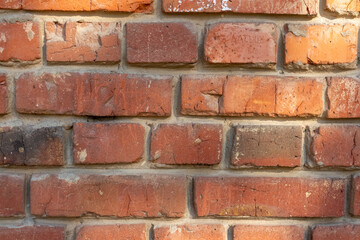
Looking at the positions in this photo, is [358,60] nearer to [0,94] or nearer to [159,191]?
[159,191]

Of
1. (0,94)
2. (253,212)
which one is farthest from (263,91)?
(0,94)

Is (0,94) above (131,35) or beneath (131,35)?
beneath

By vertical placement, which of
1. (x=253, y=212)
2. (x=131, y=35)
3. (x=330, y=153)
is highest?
(x=131, y=35)

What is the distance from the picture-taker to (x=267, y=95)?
67 centimetres

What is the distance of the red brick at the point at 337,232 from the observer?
694mm

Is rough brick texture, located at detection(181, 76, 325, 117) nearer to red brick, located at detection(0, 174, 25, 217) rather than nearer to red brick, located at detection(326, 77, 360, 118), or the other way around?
red brick, located at detection(326, 77, 360, 118)

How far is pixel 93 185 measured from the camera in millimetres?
675

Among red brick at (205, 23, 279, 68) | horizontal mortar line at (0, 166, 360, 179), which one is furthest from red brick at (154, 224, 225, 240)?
red brick at (205, 23, 279, 68)

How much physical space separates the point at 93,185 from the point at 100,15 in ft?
1.07

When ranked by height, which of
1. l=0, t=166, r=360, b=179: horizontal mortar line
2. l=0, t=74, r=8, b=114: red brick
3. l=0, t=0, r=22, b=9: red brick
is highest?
l=0, t=0, r=22, b=9: red brick

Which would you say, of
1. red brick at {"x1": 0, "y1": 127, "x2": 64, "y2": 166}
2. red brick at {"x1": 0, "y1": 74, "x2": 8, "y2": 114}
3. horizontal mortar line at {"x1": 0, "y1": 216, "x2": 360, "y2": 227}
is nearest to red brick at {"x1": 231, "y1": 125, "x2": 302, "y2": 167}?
horizontal mortar line at {"x1": 0, "y1": 216, "x2": 360, "y2": 227}

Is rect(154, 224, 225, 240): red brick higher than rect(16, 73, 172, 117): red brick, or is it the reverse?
rect(16, 73, 172, 117): red brick

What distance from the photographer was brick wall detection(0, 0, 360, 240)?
25.9 inches

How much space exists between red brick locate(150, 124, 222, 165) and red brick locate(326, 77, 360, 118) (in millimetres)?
222
